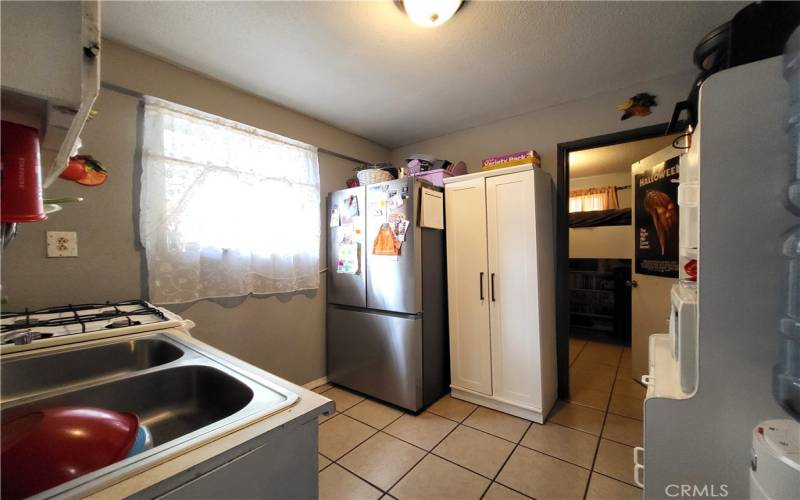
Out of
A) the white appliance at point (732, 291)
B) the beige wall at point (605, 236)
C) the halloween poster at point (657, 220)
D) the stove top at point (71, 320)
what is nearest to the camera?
the white appliance at point (732, 291)

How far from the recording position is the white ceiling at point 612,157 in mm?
3271

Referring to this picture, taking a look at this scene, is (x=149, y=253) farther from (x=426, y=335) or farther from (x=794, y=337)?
(x=794, y=337)

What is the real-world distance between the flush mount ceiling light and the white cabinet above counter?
4.39ft

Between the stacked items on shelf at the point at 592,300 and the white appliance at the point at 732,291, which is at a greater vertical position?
the white appliance at the point at 732,291

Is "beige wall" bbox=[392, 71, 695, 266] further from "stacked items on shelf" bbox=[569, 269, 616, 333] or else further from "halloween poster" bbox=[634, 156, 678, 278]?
"stacked items on shelf" bbox=[569, 269, 616, 333]

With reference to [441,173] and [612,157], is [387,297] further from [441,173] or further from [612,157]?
[612,157]

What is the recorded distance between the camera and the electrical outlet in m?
1.52

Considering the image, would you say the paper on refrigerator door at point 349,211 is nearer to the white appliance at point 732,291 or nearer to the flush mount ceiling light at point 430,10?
the flush mount ceiling light at point 430,10

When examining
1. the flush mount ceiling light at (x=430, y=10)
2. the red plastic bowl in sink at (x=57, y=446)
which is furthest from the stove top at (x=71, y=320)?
the flush mount ceiling light at (x=430, y=10)

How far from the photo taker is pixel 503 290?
2.23m

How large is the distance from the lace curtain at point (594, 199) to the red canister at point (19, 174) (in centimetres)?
520

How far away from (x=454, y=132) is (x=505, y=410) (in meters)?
2.46

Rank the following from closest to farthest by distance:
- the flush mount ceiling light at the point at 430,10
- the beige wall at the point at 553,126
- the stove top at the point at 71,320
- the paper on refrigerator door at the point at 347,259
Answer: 1. the stove top at the point at 71,320
2. the flush mount ceiling light at the point at 430,10
3. the beige wall at the point at 553,126
4. the paper on refrigerator door at the point at 347,259

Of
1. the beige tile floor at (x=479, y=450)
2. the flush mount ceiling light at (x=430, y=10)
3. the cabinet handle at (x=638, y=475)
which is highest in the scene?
the flush mount ceiling light at (x=430, y=10)
